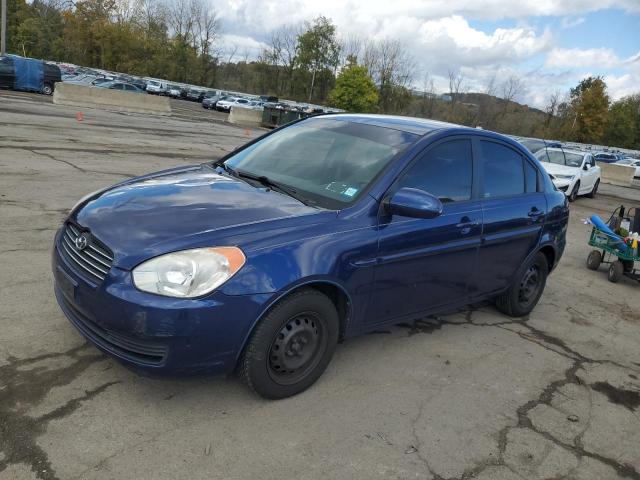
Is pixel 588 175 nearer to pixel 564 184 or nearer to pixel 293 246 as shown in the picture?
→ pixel 564 184

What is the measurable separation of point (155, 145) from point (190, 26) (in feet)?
254

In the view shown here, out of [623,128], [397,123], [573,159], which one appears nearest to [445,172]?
[397,123]

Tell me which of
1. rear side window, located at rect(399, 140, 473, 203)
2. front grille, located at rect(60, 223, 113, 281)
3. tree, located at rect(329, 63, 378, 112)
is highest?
tree, located at rect(329, 63, 378, 112)

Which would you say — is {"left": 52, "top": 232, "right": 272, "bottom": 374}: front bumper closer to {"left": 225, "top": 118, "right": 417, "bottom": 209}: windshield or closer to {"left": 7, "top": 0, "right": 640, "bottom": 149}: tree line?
{"left": 225, "top": 118, "right": 417, "bottom": 209}: windshield

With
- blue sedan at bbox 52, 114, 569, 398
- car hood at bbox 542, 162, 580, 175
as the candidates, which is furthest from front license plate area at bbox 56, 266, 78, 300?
car hood at bbox 542, 162, 580, 175

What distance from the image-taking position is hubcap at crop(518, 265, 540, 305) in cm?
524

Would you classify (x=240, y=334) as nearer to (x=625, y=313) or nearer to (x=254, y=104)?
(x=625, y=313)

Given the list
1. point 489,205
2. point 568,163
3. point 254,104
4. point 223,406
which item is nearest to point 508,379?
point 489,205

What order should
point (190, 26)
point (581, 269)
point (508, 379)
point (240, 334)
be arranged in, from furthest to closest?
point (190, 26), point (581, 269), point (508, 379), point (240, 334)

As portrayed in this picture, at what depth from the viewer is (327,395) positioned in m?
3.39

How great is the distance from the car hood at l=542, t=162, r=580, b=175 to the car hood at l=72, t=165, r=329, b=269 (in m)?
14.0

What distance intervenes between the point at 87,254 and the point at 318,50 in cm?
8662

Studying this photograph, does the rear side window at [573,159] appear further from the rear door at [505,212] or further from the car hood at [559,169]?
the rear door at [505,212]

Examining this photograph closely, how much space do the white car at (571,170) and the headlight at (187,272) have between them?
1440 centimetres
